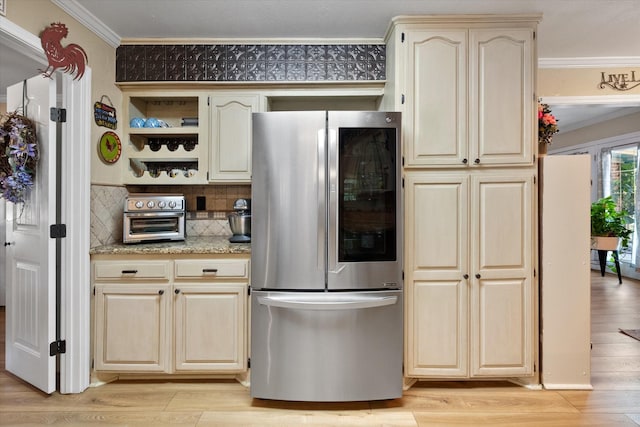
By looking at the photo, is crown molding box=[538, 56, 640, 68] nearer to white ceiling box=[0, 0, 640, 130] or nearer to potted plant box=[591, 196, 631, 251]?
white ceiling box=[0, 0, 640, 130]

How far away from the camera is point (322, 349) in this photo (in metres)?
2.10

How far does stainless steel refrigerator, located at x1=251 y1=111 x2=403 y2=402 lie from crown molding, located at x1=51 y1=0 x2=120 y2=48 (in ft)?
4.59

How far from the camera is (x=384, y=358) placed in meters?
2.13

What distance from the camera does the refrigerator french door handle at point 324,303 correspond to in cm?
204

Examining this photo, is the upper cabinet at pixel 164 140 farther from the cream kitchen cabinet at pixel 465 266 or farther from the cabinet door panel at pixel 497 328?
the cabinet door panel at pixel 497 328

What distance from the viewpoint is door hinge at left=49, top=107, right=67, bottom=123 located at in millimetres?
2186

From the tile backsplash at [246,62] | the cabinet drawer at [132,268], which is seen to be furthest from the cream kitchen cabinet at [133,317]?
the tile backsplash at [246,62]

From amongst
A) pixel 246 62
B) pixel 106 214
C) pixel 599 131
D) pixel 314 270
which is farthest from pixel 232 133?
pixel 599 131

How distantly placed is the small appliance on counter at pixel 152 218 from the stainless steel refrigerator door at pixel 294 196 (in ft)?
3.01

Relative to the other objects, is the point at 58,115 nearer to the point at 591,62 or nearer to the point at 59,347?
the point at 59,347

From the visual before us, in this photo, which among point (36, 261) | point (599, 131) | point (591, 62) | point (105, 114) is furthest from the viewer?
point (599, 131)

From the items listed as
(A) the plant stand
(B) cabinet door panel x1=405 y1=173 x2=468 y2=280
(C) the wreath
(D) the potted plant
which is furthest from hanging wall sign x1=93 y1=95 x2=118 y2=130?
(A) the plant stand

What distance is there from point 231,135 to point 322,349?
1.75 m

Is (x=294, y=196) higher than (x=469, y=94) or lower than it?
lower
